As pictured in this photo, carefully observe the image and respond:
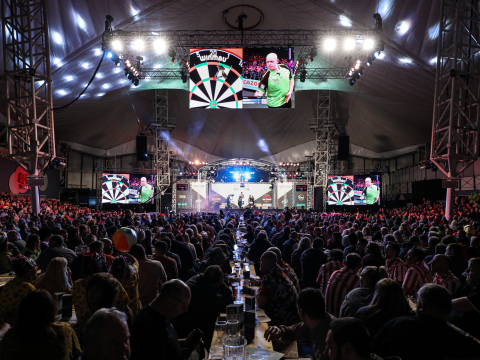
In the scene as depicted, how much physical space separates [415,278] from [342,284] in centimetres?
103

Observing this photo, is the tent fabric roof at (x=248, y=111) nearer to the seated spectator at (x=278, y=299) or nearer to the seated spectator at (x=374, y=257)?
the seated spectator at (x=374, y=257)

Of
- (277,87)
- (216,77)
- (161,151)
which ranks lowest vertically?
(161,151)

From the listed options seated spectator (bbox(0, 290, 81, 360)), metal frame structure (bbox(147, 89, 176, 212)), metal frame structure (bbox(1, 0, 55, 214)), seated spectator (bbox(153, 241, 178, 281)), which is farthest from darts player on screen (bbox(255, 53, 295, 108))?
seated spectator (bbox(0, 290, 81, 360))

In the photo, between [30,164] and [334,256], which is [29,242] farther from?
[30,164]

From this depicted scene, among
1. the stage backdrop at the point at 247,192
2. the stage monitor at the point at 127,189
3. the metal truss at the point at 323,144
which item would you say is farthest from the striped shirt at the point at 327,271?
the stage backdrop at the point at 247,192

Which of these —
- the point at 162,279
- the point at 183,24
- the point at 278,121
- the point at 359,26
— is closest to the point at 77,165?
Answer: the point at 278,121

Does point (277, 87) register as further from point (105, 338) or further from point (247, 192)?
point (247, 192)

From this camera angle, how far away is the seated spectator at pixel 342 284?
A: 157 inches

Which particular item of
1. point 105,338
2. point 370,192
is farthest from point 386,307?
point 370,192

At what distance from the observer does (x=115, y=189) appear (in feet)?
81.8

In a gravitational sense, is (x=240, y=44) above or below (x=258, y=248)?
above

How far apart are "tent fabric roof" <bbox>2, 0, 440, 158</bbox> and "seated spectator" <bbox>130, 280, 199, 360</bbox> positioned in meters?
12.2

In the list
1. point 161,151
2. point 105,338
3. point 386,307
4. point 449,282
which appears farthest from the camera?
point 161,151

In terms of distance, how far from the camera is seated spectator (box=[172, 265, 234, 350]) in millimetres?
3414
